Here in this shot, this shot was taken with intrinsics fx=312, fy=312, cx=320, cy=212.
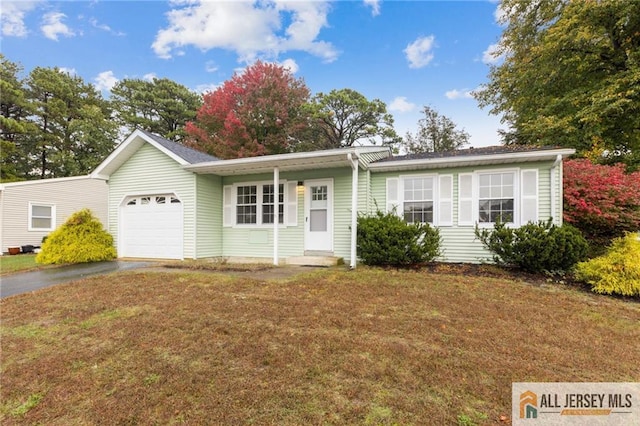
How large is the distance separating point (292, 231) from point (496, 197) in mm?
5896

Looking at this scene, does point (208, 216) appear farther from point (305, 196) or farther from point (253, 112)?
point (253, 112)

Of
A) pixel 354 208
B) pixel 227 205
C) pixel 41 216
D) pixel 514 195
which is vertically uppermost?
pixel 514 195

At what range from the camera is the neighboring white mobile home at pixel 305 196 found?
27.0 ft

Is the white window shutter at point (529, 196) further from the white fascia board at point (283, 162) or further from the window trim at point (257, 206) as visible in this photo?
the window trim at point (257, 206)

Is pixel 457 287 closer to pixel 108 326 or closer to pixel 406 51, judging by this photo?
pixel 108 326

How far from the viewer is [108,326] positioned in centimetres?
409

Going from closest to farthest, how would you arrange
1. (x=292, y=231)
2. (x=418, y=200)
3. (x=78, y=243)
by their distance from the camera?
(x=418, y=200)
(x=292, y=231)
(x=78, y=243)

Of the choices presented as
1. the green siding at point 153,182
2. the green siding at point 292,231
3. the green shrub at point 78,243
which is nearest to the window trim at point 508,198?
the green siding at point 292,231

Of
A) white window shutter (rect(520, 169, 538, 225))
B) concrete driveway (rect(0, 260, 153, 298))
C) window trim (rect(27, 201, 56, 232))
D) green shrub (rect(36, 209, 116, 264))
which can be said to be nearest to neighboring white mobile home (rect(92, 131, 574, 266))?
white window shutter (rect(520, 169, 538, 225))

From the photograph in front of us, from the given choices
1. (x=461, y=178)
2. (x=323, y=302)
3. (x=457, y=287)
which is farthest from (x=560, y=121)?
(x=323, y=302)

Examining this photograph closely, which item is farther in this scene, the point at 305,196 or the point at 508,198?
the point at 305,196

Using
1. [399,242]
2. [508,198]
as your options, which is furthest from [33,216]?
[508,198]

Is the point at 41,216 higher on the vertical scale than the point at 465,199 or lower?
lower
